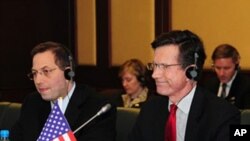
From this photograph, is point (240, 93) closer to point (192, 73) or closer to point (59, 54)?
point (59, 54)

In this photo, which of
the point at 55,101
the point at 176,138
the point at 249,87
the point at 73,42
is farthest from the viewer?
the point at 73,42

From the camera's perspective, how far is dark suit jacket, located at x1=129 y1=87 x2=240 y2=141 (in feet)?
8.14

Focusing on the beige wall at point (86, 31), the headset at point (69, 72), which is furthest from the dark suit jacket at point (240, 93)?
the beige wall at point (86, 31)

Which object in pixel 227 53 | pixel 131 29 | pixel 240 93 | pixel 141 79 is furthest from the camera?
pixel 131 29

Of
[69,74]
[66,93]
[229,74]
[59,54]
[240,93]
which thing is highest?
[59,54]

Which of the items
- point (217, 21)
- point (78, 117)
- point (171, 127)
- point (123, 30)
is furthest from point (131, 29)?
point (171, 127)

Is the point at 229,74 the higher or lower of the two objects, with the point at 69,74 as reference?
lower

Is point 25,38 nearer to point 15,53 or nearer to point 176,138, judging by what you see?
point 15,53

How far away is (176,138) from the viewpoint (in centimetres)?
Result: 260

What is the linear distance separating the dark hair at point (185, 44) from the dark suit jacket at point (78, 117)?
2.09 ft

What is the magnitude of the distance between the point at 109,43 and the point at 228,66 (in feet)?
7.50

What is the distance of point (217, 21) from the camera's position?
5.97 metres

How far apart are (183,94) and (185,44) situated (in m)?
0.25

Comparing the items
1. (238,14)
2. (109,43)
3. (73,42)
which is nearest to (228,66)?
(238,14)
